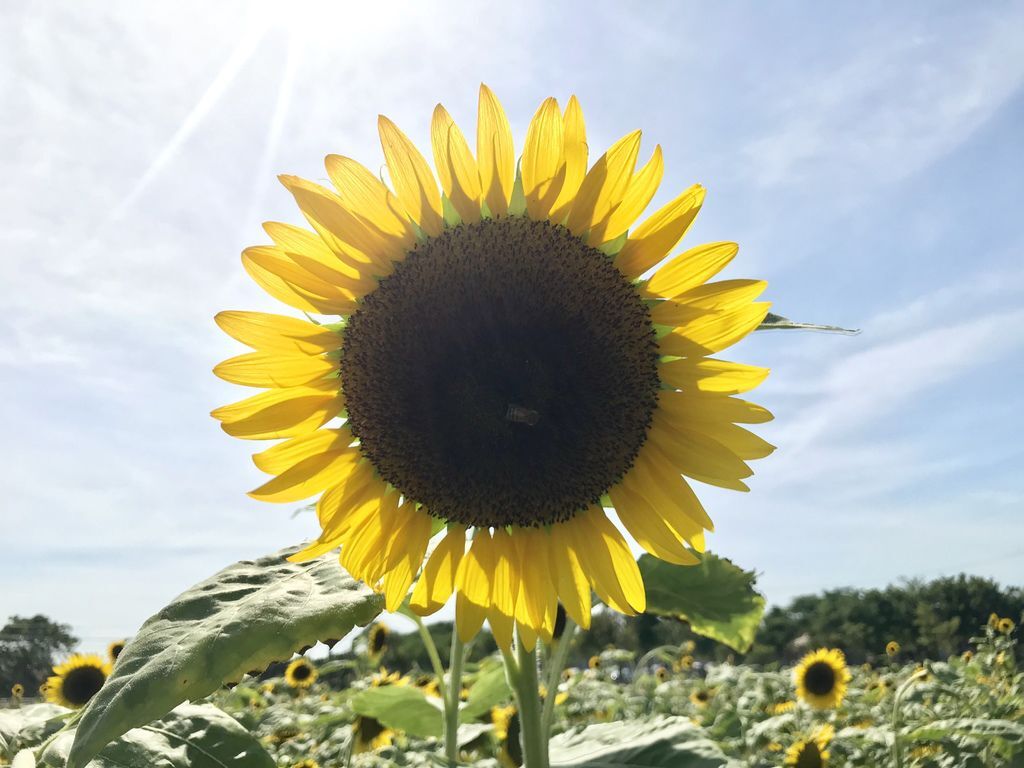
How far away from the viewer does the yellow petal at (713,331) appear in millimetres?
2004

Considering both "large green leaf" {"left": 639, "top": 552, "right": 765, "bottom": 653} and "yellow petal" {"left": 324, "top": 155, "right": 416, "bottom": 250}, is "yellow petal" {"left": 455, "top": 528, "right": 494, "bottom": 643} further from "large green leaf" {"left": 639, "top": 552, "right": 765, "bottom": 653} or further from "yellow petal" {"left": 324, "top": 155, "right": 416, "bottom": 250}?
"yellow petal" {"left": 324, "top": 155, "right": 416, "bottom": 250}

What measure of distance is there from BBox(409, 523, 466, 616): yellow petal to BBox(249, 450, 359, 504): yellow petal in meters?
0.34

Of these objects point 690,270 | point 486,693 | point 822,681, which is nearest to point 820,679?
point 822,681

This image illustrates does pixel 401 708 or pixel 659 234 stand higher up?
pixel 659 234

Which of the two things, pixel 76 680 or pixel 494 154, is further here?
pixel 76 680

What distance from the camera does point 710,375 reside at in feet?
6.94

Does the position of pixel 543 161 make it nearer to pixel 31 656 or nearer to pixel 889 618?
pixel 31 656

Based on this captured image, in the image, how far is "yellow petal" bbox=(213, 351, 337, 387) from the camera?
7.18 ft

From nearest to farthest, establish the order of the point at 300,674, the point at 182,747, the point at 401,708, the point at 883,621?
1. the point at 182,747
2. the point at 401,708
3. the point at 300,674
4. the point at 883,621

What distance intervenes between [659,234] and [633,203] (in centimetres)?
10

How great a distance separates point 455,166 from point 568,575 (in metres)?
1.12

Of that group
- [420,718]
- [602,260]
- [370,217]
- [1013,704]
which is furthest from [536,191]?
[1013,704]

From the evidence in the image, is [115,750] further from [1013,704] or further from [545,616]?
[1013,704]

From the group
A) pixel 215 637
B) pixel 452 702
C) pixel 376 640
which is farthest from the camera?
pixel 376 640
